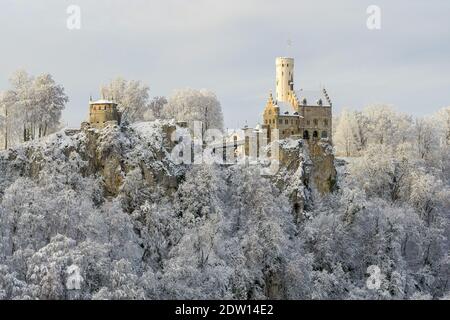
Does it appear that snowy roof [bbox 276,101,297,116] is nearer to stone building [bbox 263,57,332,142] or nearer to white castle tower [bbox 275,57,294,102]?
stone building [bbox 263,57,332,142]

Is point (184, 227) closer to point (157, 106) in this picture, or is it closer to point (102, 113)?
point (102, 113)

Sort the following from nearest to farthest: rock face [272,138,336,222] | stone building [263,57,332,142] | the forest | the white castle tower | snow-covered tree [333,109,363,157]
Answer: the forest < rock face [272,138,336,222] < stone building [263,57,332,142] < the white castle tower < snow-covered tree [333,109,363,157]

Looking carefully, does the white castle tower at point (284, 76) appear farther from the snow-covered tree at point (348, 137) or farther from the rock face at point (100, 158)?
the rock face at point (100, 158)

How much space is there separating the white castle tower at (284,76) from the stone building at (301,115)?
1.96ft

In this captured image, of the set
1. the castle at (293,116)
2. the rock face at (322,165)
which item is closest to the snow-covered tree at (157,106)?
the castle at (293,116)

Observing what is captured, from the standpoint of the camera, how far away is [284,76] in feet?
342

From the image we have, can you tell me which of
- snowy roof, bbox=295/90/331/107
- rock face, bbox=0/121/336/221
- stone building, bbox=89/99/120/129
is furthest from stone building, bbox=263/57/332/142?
stone building, bbox=89/99/120/129

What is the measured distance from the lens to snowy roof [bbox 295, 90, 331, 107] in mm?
97875

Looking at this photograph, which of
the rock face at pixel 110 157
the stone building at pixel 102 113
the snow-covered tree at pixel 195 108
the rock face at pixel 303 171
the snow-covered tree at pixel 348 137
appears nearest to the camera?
the rock face at pixel 110 157

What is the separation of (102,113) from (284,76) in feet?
95.7

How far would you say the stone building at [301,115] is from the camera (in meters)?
93.8

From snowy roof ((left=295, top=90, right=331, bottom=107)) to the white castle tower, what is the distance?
2797 millimetres

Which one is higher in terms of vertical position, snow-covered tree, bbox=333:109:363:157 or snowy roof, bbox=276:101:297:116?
snowy roof, bbox=276:101:297:116

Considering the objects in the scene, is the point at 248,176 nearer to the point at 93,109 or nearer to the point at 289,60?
the point at 93,109
